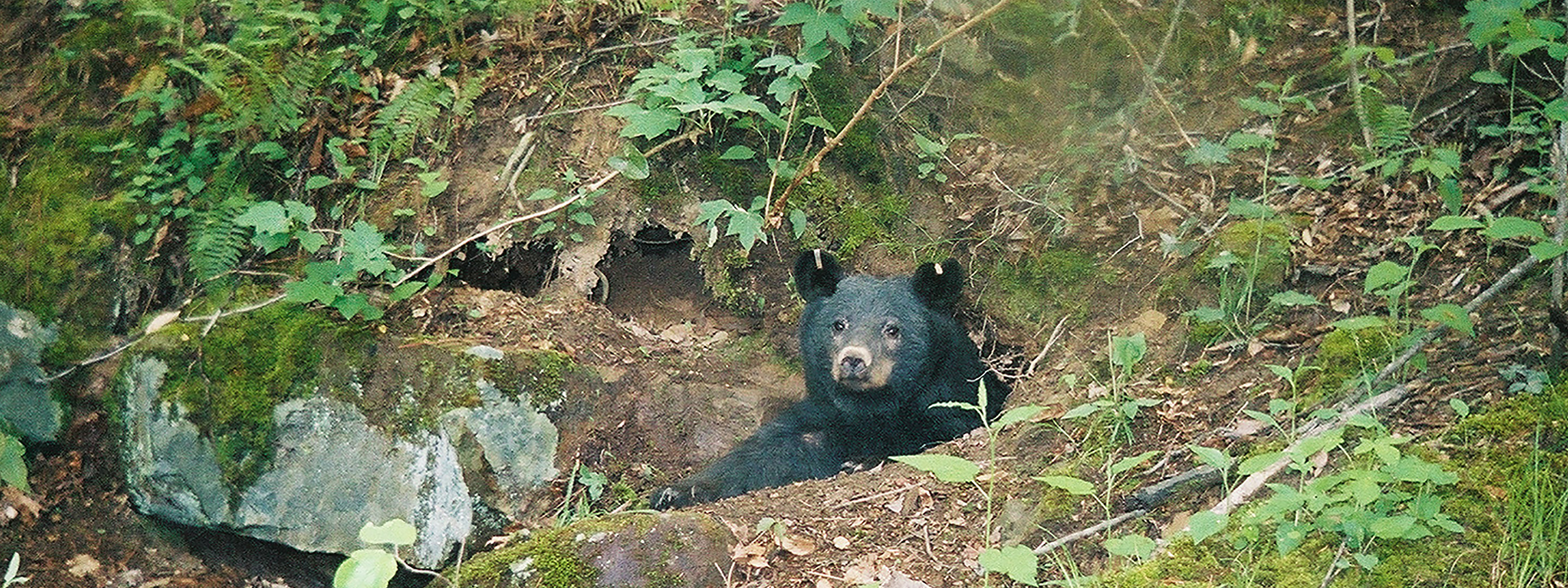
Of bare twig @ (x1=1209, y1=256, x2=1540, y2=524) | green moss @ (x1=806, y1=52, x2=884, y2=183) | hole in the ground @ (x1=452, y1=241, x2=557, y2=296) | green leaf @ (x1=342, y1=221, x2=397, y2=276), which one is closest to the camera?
bare twig @ (x1=1209, y1=256, x2=1540, y2=524)

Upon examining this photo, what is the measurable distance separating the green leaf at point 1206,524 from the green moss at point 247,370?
4.68 meters

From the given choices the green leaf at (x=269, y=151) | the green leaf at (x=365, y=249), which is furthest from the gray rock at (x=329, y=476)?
the green leaf at (x=269, y=151)

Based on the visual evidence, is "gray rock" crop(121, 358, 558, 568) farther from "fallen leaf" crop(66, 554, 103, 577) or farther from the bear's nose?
the bear's nose

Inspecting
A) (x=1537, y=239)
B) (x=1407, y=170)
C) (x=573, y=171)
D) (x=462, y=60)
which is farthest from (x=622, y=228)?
(x=1537, y=239)

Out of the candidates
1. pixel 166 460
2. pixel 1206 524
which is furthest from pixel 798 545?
pixel 166 460

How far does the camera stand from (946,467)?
12.5ft

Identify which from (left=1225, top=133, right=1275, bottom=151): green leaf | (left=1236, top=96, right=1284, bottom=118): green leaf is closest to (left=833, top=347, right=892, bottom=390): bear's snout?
(left=1225, top=133, right=1275, bottom=151): green leaf

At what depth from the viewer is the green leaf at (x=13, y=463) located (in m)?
6.28

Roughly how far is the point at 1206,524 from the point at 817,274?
3732mm

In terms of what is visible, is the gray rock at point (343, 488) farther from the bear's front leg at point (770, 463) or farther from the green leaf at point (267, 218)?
the bear's front leg at point (770, 463)

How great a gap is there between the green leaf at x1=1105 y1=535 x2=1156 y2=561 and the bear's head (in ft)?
9.31

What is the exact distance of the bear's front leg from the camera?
22.4 feet

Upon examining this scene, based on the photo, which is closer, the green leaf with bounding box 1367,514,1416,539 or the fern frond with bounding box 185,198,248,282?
the green leaf with bounding box 1367,514,1416,539

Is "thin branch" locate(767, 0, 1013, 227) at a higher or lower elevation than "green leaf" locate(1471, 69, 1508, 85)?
Result: lower
